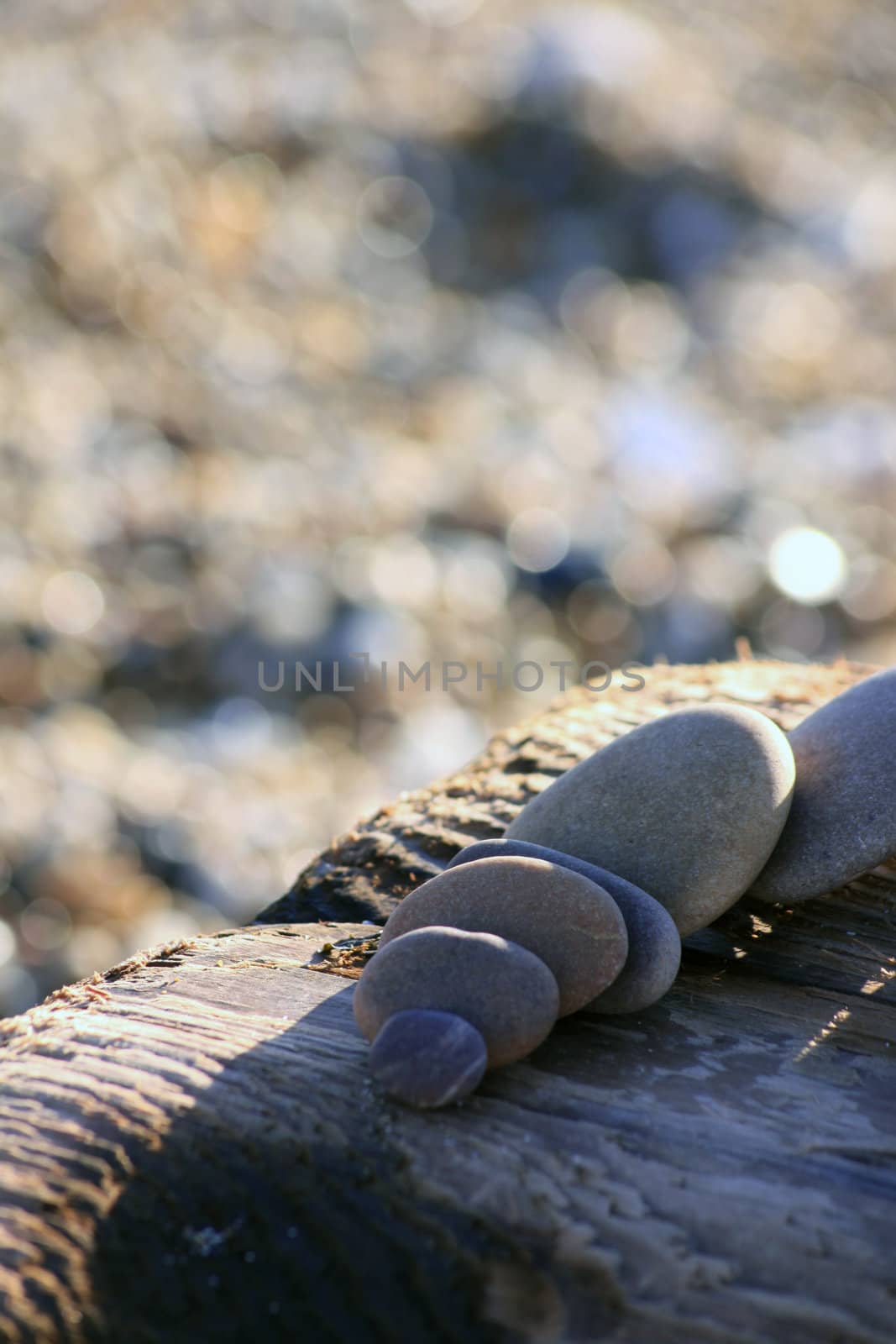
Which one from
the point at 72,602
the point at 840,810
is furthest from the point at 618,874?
the point at 72,602

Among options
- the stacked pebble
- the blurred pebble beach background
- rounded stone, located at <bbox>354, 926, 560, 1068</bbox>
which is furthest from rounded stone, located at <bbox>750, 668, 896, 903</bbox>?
the blurred pebble beach background

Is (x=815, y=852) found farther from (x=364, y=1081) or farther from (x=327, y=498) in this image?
(x=327, y=498)

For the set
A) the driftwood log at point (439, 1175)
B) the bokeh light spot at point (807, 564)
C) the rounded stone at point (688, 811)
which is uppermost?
the bokeh light spot at point (807, 564)

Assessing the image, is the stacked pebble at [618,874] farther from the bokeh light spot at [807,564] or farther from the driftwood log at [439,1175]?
the bokeh light spot at [807,564]

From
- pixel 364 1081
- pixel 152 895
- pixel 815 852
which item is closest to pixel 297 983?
pixel 364 1081

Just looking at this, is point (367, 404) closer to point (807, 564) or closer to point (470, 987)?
point (807, 564)

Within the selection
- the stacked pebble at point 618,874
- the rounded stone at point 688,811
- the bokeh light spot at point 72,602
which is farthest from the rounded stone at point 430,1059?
the bokeh light spot at point 72,602
